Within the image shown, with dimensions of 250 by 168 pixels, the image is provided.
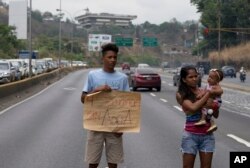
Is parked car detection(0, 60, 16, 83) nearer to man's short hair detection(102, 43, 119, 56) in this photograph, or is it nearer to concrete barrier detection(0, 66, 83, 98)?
concrete barrier detection(0, 66, 83, 98)

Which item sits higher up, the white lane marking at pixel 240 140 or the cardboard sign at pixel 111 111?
the cardboard sign at pixel 111 111

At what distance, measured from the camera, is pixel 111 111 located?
674cm

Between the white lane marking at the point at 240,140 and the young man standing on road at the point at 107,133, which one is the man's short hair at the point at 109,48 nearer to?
the young man standing on road at the point at 107,133

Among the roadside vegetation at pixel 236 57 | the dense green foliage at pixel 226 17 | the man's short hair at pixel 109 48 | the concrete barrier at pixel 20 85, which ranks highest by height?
the dense green foliage at pixel 226 17

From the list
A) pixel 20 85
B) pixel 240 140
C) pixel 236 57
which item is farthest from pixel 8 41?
pixel 240 140

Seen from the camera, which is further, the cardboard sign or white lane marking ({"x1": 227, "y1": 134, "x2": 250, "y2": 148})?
white lane marking ({"x1": 227, "y1": 134, "x2": 250, "y2": 148})

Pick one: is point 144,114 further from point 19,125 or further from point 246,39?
point 246,39

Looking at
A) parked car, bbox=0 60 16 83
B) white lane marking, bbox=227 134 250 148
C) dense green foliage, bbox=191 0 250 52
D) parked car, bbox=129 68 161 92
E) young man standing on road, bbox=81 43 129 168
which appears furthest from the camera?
dense green foliage, bbox=191 0 250 52

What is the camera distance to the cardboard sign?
668 cm

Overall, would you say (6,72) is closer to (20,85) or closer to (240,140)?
(20,85)

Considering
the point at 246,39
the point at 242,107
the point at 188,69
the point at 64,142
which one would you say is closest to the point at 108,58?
the point at 188,69

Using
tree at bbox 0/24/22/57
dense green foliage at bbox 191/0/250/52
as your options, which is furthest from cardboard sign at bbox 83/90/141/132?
dense green foliage at bbox 191/0/250/52

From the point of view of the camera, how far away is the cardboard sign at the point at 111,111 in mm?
6676

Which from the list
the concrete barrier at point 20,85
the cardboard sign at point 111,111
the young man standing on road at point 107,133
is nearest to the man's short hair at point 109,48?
the young man standing on road at point 107,133
